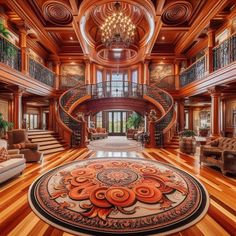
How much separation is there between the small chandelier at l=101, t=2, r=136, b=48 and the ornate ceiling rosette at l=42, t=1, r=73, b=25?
2371 millimetres

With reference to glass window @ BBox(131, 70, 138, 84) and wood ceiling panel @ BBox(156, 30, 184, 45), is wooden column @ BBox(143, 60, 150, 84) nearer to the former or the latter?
glass window @ BBox(131, 70, 138, 84)

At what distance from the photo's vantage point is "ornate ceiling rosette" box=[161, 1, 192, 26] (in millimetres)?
7057

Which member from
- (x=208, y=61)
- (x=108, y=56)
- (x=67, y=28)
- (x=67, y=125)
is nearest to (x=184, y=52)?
(x=208, y=61)

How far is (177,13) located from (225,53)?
3.43 metres

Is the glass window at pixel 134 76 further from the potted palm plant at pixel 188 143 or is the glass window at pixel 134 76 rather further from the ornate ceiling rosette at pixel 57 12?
the potted palm plant at pixel 188 143

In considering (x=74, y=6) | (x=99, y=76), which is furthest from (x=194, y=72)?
(x=99, y=76)

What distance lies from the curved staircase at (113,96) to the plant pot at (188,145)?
1170 millimetres

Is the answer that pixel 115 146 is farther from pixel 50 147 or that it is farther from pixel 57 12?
pixel 57 12

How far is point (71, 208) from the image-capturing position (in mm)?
2348

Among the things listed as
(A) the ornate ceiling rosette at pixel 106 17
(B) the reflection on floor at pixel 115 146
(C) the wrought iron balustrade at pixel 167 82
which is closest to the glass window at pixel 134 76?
(A) the ornate ceiling rosette at pixel 106 17

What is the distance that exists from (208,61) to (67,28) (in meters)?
7.31

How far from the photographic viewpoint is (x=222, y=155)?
156 inches

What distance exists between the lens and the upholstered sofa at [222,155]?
3.84m

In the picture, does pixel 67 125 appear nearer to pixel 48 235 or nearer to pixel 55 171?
pixel 55 171
